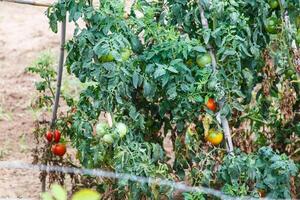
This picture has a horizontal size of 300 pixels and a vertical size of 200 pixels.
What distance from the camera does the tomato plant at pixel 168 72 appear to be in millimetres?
2836

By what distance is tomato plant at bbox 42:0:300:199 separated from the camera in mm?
2836

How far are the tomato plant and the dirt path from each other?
Answer: 1115 millimetres

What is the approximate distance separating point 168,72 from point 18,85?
9.08 feet

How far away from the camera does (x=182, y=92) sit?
9.39 feet

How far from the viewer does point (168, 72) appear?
9.27 feet

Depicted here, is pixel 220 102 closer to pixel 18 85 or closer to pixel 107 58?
pixel 107 58

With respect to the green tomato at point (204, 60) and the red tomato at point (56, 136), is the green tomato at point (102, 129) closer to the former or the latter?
the green tomato at point (204, 60)

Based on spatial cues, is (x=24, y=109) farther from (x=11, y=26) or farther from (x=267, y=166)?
(x=267, y=166)

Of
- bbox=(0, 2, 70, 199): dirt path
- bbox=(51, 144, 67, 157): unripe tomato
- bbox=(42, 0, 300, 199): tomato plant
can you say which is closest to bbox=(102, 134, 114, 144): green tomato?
bbox=(42, 0, 300, 199): tomato plant

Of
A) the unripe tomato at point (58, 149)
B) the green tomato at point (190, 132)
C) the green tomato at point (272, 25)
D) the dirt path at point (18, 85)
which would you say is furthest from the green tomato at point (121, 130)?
the dirt path at point (18, 85)

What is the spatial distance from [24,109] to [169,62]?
2.42m

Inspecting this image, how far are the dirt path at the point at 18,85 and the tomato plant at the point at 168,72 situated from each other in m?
1.11

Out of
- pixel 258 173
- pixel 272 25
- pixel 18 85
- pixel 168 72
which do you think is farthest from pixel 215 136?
pixel 18 85

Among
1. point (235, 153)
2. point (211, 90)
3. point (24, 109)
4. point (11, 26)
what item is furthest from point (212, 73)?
point (11, 26)
